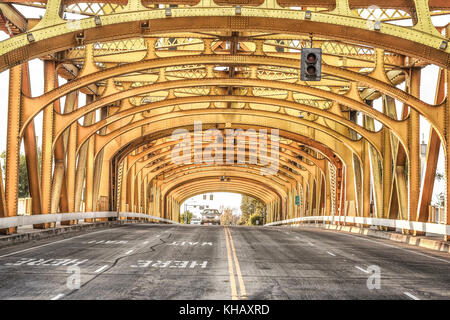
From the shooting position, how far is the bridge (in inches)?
655

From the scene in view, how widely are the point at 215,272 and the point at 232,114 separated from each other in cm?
2948

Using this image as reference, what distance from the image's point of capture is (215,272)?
13.1m

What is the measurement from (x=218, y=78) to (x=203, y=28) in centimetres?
1240

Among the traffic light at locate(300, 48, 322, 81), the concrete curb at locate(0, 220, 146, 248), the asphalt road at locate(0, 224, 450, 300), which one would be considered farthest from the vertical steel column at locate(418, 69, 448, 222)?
the concrete curb at locate(0, 220, 146, 248)

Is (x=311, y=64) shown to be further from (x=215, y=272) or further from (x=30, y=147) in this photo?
(x=30, y=147)

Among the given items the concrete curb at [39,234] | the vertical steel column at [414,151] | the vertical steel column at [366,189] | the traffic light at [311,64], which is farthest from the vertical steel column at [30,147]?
the vertical steel column at [366,189]

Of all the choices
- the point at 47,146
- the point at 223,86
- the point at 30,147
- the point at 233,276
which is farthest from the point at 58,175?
the point at 233,276

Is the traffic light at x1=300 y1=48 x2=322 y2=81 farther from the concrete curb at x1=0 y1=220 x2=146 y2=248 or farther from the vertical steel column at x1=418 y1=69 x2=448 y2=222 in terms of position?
the concrete curb at x1=0 y1=220 x2=146 y2=248

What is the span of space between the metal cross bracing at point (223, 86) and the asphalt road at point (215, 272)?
19.2ft

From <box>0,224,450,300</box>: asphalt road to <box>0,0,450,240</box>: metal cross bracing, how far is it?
586cm

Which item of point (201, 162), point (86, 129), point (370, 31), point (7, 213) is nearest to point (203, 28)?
point (370, 31)

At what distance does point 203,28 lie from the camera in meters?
17.6
